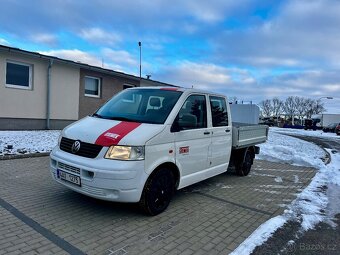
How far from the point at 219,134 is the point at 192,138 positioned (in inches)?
42.9

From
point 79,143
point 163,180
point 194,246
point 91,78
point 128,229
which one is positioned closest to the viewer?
point 194,246

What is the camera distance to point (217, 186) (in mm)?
6918

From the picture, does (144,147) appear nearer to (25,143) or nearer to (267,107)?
(25,143)

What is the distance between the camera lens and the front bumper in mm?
4152

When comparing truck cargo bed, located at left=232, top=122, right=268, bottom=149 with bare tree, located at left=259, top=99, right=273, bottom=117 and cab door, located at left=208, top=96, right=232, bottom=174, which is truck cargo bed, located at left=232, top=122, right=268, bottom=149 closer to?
cab door, located at left=208, top=96, right=232, bottom=174

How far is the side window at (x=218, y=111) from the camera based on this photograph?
242 inches

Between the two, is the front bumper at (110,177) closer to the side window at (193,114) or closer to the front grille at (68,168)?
the front grille at (68,168)

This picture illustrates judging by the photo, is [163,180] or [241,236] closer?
[241,236]

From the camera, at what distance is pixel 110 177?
163 inches

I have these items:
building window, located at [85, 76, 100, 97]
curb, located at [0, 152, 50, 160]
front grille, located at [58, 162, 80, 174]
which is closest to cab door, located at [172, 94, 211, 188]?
front grille, located at [58, 162, 80, 174]

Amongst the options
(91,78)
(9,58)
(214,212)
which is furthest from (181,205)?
(91,78)

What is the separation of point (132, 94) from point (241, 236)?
3.18 meters

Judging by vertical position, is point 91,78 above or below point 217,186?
above

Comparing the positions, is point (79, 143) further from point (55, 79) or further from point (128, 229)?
point (55, 79)
